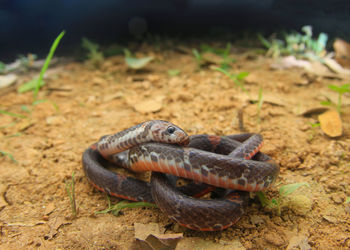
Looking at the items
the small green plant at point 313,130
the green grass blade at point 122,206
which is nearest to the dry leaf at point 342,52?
the small green plant at point 313,130

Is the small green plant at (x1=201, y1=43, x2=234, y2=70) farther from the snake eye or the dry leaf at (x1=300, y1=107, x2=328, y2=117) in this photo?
the snake eye

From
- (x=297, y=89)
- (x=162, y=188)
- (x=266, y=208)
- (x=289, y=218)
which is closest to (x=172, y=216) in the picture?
(x=162, y=188)

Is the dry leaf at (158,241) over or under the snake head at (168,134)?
under

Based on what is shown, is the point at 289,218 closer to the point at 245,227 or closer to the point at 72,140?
the point at 245,227

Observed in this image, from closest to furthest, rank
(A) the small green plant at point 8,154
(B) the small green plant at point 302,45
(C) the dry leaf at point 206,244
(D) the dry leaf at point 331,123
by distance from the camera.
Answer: (C) the dry leaf at point 206,244
(A) the small green plant at point 8,154
(D) the dry leaf at point 331,123
(B) the small green plant at point 302,45

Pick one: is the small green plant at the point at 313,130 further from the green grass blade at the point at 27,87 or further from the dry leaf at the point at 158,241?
the green grass blade at the point at 27,87

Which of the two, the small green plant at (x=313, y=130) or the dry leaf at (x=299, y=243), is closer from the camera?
the dry leaf at (x=299, y=243)

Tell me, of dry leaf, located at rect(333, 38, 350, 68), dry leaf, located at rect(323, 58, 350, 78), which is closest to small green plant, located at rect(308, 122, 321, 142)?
dry leaf, located at rect(323, 58, 350, 78)

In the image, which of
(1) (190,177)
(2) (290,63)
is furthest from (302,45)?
(1) (190,177)
